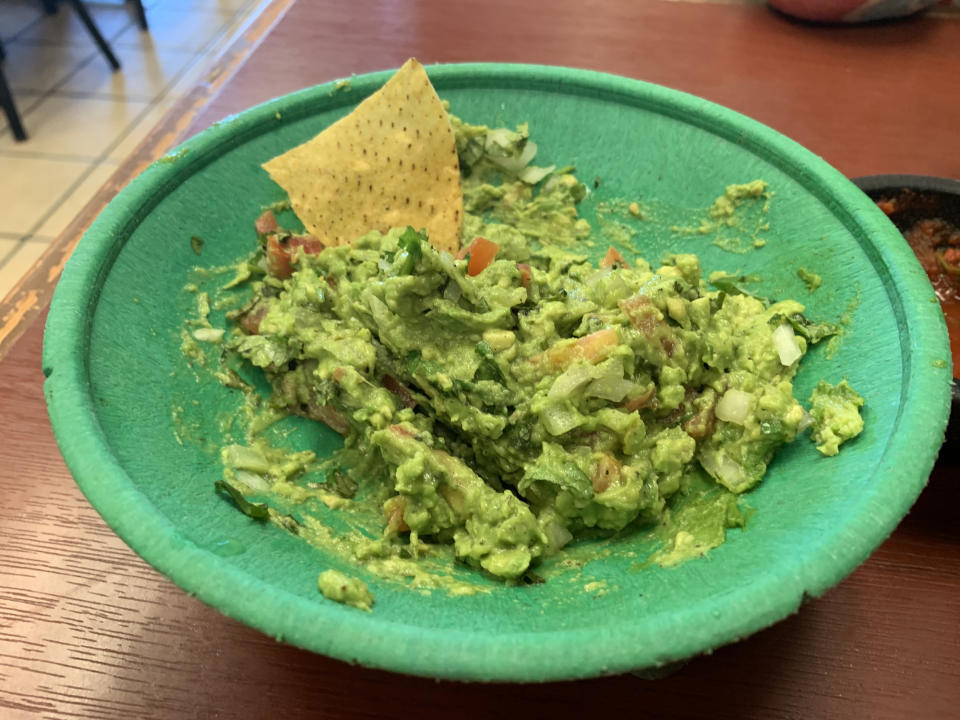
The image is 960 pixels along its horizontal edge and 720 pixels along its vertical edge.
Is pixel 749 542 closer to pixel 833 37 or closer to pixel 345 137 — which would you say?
pixel 345 137

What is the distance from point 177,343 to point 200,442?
0.22 m

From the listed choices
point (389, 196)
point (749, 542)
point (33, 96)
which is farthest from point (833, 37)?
point (33, 96)

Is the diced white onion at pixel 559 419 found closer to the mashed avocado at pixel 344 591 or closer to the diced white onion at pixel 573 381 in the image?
the diced white onion at pixel 573 381

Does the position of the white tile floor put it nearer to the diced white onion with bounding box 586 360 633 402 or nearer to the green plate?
the green plate

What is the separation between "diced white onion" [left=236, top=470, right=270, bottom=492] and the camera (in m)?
1.10

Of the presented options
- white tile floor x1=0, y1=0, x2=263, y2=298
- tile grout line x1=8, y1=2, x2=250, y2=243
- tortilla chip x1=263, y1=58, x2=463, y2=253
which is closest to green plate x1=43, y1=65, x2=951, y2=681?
tortilla chip x1=263, y1=58, x2=463, y2=253

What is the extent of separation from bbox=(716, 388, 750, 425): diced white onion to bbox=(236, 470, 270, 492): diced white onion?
77 centimetres

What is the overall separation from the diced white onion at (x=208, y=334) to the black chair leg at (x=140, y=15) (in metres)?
4.22

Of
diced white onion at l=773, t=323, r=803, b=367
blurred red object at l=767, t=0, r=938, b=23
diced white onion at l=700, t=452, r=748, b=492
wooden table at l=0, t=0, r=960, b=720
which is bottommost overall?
wooden table at l=0, t=0, r=960, b=720

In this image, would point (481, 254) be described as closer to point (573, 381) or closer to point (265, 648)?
point (573, 381)

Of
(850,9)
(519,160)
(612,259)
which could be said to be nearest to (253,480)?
(612,259)

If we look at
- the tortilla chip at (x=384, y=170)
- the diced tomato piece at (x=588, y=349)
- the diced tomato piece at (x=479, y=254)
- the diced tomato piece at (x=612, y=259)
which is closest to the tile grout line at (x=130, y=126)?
the tortilla chip at (x=384, y=170)

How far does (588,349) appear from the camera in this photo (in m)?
1.12

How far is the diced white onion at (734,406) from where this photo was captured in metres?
1.11
